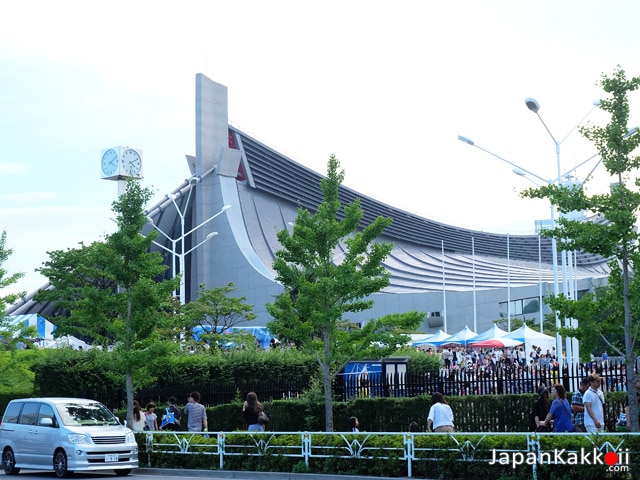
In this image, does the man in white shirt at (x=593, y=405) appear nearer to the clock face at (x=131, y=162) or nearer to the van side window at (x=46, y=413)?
the van side window at (x=46, y=413)

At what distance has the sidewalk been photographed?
54.3 ft

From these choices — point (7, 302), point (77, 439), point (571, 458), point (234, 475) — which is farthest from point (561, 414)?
point (7, 302)

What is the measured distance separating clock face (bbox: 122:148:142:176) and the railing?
48.9 meters

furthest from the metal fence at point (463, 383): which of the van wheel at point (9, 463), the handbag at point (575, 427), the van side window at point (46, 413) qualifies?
the van wheel at point (9, 463)

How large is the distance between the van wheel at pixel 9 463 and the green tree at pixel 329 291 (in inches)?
246

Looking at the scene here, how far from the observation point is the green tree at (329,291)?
20859 millimetres

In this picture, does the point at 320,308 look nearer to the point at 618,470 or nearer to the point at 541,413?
the point at 541,413

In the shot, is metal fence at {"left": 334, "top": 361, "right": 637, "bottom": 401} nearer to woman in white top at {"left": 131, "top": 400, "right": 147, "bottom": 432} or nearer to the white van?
woman in white top at {"left": 131, "top": 400, "right": 147, "bottom": 432}

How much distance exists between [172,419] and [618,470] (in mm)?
12479

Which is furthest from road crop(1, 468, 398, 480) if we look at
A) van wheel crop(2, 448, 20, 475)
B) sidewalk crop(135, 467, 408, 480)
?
van wheel crop(2, 448, 20, 475)

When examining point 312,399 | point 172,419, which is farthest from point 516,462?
point 172,419

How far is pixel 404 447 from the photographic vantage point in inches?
622

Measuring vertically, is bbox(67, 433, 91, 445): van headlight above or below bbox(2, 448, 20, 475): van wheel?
above

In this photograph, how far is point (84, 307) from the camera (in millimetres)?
23828
